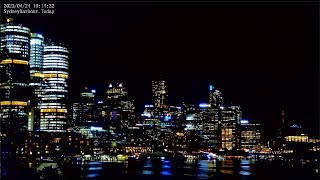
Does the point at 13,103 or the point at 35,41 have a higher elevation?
the point at 35,41

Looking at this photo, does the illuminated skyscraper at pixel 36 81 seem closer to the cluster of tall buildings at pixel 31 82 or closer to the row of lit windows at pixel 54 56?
the cluster of tall buildings at pixel 31 82

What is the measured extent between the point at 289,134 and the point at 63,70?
15507 mm

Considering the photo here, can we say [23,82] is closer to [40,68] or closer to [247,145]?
[40,68]

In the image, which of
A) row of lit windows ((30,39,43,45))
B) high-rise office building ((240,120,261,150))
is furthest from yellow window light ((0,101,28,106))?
high-rise office building ((240,120,261,150))

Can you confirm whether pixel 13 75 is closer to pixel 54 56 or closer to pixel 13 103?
pixel 13 103

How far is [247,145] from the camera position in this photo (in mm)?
37625

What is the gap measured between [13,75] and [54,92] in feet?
36.0

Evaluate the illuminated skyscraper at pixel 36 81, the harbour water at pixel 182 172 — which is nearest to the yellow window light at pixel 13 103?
the illuminated skyscraper at pixel 36 81

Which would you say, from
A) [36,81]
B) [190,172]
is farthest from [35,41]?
[190,172]

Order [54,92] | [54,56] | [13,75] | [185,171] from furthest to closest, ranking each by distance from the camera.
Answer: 1. [54,92]
2. [54,56]
3. [185,171]
4. [13,75]

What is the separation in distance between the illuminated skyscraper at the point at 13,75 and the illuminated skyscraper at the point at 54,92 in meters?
6.30

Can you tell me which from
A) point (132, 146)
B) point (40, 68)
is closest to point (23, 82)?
point (40, 68)

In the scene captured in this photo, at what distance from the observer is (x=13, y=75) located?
19.2m

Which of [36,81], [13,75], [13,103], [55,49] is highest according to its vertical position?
[55,49]
